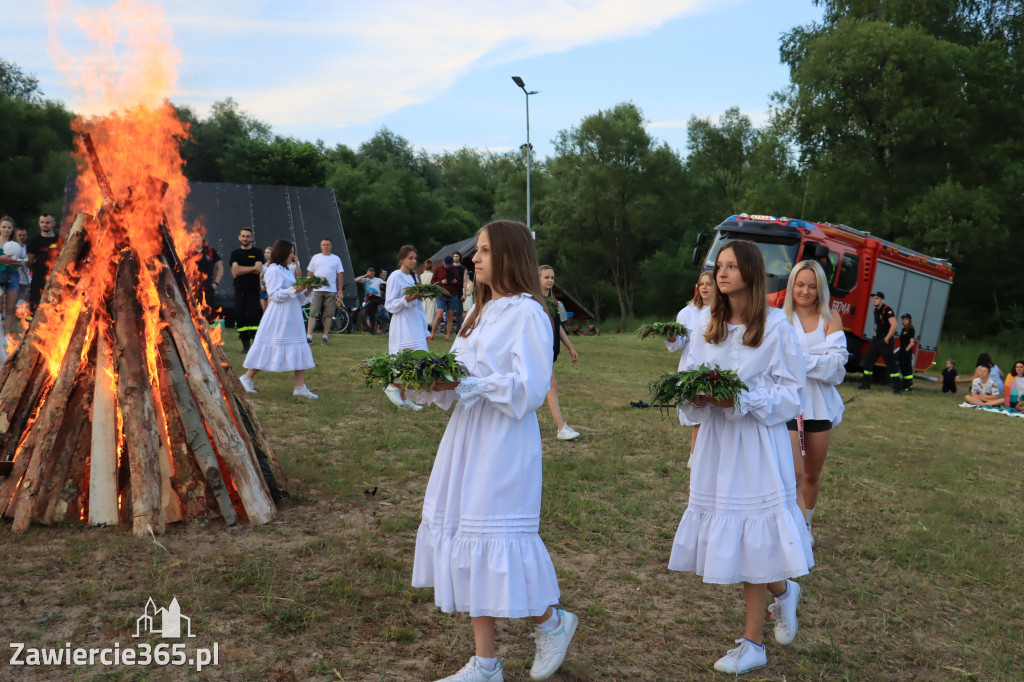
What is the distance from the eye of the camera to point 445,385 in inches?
141

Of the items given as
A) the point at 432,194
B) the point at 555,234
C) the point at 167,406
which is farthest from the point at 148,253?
the point at 432,194

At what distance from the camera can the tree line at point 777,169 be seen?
28016 mm

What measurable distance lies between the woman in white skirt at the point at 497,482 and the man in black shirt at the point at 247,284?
9078mm

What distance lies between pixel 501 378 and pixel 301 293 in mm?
7836

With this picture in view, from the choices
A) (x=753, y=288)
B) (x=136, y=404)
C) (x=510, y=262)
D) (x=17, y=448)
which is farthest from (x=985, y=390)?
(x=17, y=448)

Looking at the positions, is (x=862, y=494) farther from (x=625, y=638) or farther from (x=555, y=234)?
(x=555, y=234)

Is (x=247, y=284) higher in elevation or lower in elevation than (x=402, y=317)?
higher

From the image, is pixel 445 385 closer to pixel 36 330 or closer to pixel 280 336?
pixel 36 330

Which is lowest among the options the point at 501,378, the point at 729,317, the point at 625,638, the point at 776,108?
the point at 625,638

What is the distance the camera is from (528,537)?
3576 millimetres

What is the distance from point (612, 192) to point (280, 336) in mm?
38387

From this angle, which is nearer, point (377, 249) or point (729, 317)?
point (729, 317)

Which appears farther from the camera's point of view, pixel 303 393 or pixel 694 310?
pixel 303 393

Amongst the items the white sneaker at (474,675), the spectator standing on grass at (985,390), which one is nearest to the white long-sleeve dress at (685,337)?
the white sneaker at (474,675)
